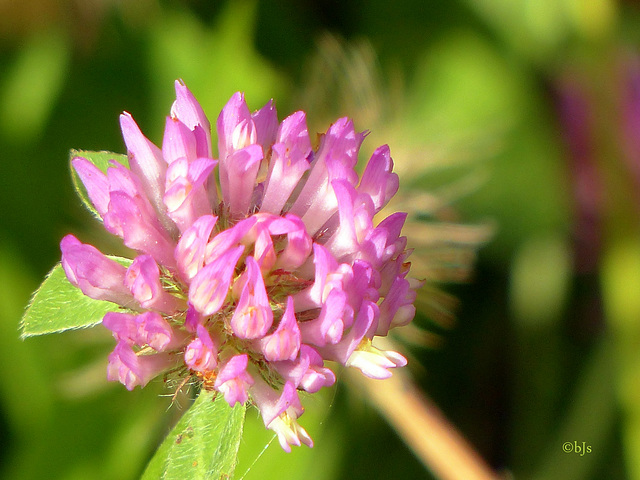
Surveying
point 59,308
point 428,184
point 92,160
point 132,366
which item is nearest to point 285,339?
point 132,366

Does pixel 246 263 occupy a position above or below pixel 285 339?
above

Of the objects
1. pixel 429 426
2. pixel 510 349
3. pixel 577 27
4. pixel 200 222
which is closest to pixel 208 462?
pixel 200 222

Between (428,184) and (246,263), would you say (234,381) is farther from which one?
(428,184)

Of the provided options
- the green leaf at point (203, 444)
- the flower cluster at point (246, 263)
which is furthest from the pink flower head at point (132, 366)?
the green leaf at point (203, 444)

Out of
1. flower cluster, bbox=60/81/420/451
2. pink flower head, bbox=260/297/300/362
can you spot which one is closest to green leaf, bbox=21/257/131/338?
flower cluster, bbox=60/81/420/451

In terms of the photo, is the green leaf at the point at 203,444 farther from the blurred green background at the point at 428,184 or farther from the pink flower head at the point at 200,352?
the blurred green background at the point at 428,184

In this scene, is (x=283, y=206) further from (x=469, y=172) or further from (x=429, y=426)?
(x=469, y=172)
